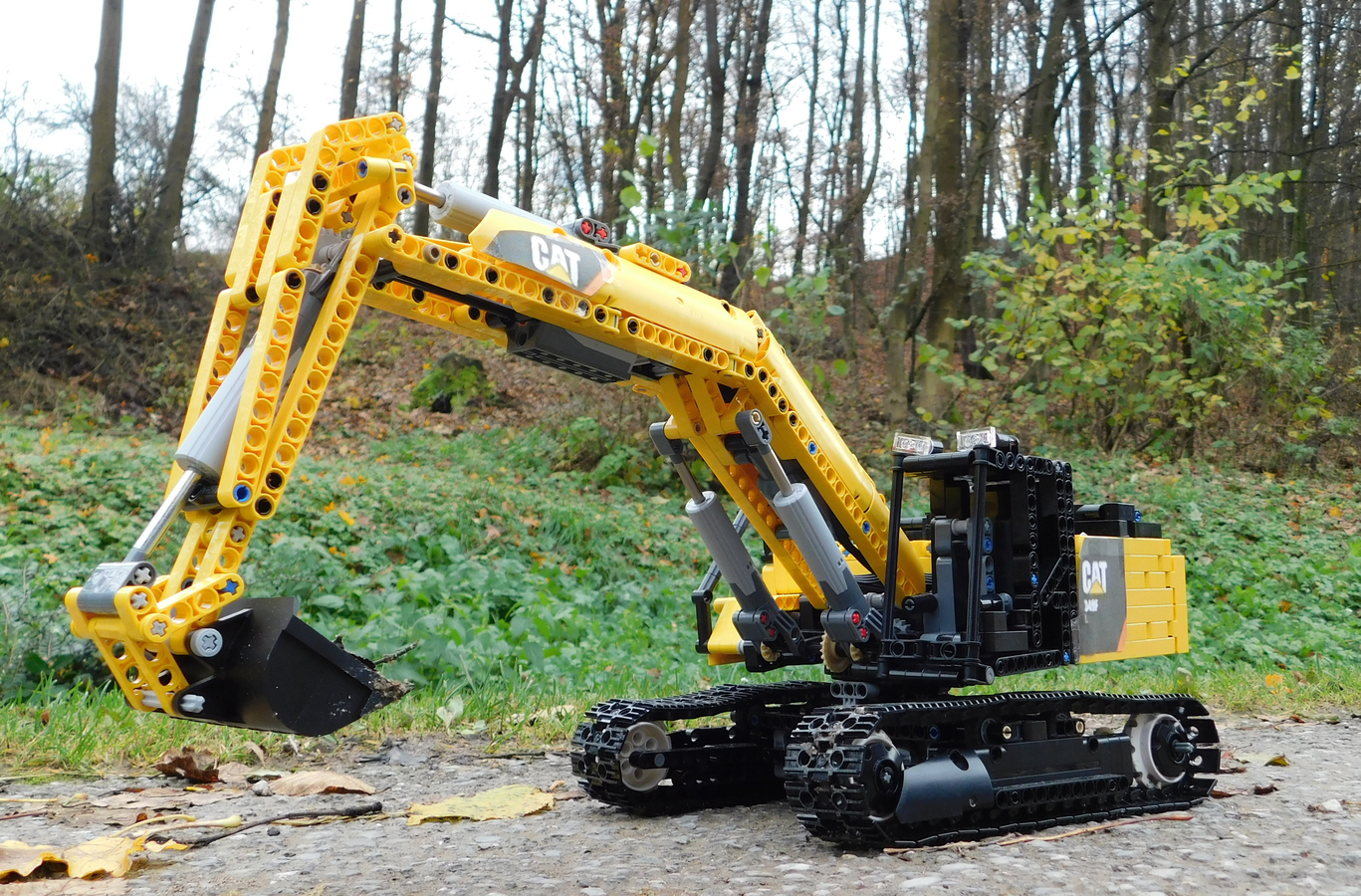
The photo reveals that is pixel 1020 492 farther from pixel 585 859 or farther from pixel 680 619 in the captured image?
pixel 680 619

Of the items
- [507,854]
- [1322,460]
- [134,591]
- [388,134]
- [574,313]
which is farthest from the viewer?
[1322,460]

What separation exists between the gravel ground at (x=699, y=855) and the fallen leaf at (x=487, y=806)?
0.14ft

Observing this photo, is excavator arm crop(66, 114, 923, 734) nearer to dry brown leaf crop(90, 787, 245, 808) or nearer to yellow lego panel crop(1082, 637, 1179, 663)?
yellow lego panel crop(1082, 637, 1179, 663)

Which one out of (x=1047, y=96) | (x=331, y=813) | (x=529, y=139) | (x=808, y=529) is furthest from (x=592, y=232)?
(x=529, y=139)

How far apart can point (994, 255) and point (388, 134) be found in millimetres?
12056

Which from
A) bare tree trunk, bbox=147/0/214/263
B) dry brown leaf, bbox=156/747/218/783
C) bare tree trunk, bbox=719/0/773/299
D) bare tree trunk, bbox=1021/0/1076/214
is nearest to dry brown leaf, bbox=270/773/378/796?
dry brown leaf, bbox=156/747/218/783

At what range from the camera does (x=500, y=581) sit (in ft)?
30.0

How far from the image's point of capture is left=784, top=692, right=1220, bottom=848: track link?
165 inches

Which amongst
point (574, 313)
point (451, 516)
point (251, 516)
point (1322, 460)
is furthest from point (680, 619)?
point (1322, 460)

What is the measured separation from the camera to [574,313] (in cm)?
396

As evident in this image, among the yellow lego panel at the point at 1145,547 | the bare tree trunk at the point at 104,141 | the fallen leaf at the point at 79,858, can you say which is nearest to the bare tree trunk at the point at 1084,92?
the yellow lego panel at the point at 1145,547

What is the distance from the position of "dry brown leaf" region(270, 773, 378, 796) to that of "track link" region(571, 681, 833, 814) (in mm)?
1092

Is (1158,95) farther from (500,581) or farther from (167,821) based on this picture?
(167,821)

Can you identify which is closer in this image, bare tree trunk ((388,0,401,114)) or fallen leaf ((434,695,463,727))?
fallen leaf ((434,695,463,727))
